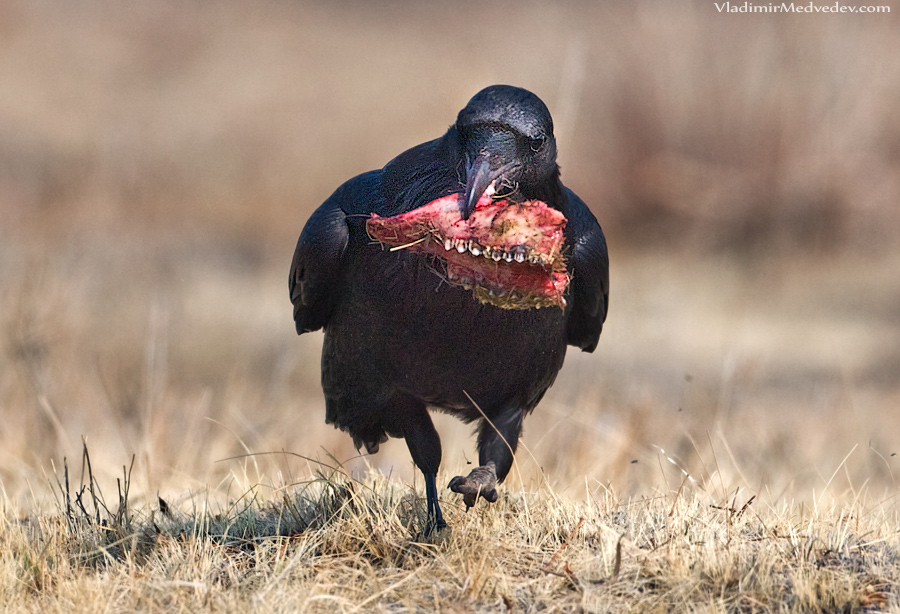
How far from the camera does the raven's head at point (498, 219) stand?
2744 millimetres

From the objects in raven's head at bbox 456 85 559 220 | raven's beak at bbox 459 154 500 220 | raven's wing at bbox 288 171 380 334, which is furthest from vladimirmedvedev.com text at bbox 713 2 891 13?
raven's beak at bbox 459 154 500 220

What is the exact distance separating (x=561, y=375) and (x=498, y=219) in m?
6.65

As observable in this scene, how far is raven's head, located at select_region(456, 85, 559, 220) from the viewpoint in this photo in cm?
285

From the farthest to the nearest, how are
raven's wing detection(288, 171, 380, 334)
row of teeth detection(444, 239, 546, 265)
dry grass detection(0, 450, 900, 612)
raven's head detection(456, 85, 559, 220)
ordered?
raven's wing detection(288, 171, 380, 334) → raven's head detection(456, 85, 559, 220) → row of teeth detection(444, 239, 546, 265) → dry grass detection(0, 450, 900, 612)

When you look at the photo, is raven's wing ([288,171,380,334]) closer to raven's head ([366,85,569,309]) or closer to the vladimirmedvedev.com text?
raven's head ([366,85,569,309])

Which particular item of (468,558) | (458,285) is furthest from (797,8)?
(468,558)

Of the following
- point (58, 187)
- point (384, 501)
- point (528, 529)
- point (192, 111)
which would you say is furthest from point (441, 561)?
point (192, 111)

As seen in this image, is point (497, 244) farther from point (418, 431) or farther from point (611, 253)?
point (611, 253)

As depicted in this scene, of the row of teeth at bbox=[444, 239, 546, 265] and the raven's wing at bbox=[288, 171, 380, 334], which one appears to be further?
the raven's wing at bbox=[288, 171, 380, 334]

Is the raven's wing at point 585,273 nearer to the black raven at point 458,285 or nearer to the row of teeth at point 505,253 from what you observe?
the black raven at point 458,285

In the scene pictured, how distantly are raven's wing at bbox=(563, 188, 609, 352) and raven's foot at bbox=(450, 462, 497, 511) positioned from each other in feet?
2.35

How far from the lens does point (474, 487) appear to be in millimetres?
3121

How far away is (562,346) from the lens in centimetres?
368

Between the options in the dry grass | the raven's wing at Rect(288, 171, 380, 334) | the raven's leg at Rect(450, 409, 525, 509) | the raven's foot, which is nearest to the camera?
the dry grass
